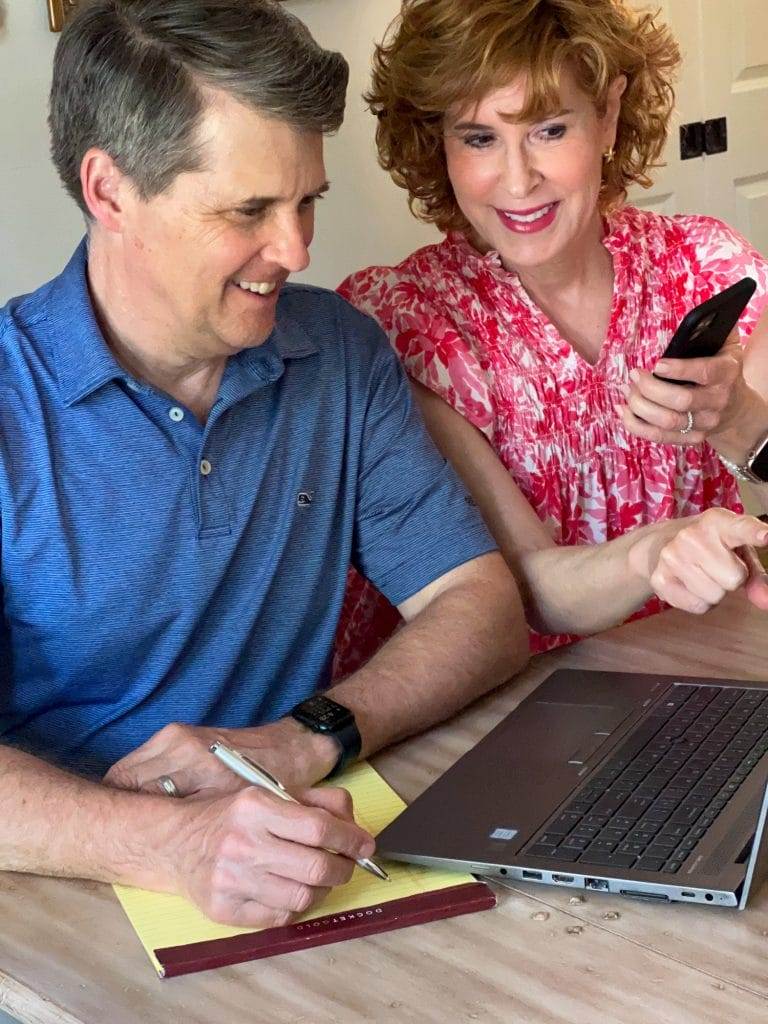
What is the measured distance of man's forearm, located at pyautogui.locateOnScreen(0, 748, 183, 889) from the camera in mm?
1252

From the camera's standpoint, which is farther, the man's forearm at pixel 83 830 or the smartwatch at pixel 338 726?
A: the smartwatch at pixel 338 726

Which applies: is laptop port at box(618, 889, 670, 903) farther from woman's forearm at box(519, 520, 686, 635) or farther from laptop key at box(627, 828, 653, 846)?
woman's forearm at box(519, 520, 686, 635)

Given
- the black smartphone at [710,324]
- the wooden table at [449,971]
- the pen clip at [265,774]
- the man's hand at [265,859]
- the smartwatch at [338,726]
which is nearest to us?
the wooden table at [449,971]

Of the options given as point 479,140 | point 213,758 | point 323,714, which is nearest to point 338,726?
point 323,714

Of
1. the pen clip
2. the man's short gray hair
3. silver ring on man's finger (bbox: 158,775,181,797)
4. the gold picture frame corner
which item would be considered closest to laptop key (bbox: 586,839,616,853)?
the pen clip

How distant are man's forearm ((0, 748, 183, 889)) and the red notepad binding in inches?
4.2

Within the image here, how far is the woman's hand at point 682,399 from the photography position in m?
1.75

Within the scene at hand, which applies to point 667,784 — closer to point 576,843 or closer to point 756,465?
point 576,843

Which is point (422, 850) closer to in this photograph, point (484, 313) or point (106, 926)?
point (106, 926)

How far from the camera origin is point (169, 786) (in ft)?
4.37

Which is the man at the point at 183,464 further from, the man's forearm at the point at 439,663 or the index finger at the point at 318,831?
the index finger at the point at 318,831

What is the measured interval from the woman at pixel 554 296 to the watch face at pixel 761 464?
2cm

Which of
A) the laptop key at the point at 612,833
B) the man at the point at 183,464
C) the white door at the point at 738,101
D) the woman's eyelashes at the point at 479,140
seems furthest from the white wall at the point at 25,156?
the white door at the point at 738,101

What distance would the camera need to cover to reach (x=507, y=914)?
3.84ft
